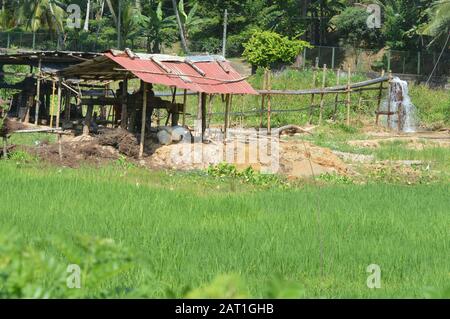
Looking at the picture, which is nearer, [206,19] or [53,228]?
[53,228]

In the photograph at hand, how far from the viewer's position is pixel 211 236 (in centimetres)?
836

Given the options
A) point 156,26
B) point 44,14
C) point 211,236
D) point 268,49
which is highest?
point 44,14

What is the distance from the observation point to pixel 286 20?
37438mm

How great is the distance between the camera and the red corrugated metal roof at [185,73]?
16.2m

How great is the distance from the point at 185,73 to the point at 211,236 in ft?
30.7

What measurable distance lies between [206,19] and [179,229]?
30184 millimetres

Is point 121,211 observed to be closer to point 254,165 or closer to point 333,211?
point 333,211

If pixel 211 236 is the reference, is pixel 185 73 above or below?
above

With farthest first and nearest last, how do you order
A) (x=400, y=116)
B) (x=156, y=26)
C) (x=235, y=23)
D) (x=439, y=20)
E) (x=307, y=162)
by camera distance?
(x=235, y=23), (x=156, y=26), (x=439, y=20), (x=400, y=116), (x=307, y=162)

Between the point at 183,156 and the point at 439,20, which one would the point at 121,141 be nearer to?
the point at 183,156

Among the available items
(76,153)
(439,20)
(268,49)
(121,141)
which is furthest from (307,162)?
(268,49)

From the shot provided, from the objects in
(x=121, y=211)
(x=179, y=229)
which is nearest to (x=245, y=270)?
(x=179, y=229)

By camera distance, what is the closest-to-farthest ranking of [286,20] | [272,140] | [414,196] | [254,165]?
[414,196] < [254,165] < [272,140] < [286,20]

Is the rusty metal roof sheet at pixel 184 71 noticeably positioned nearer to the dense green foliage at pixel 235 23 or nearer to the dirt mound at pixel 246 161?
the dirt mound at pixel 246 161
